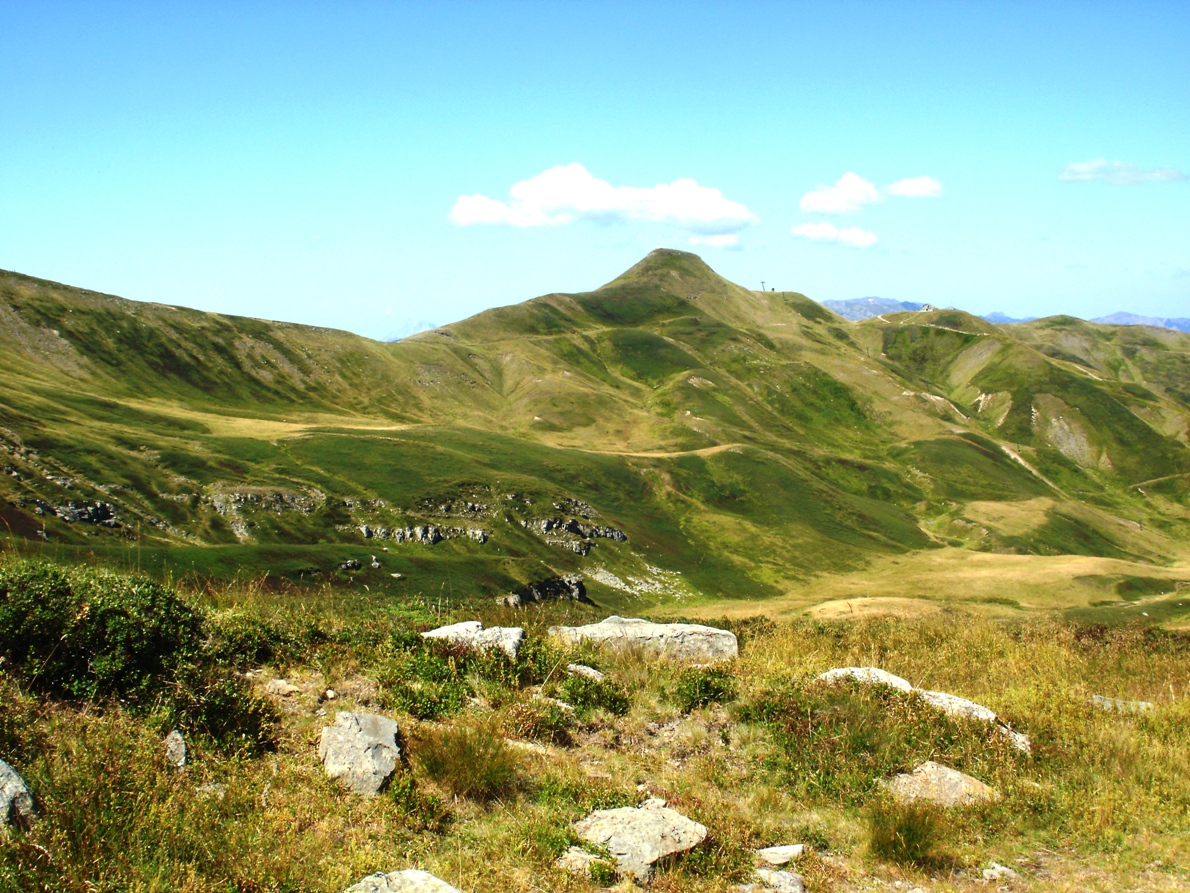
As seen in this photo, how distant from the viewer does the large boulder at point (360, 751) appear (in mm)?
8328

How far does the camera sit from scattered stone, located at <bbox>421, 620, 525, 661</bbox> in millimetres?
12500

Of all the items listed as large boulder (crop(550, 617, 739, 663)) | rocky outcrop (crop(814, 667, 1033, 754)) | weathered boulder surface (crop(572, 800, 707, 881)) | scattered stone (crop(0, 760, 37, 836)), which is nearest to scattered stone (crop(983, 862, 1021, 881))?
rocky outcrop (crop(814, 667, 1033, 754))

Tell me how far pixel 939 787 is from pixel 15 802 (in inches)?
372

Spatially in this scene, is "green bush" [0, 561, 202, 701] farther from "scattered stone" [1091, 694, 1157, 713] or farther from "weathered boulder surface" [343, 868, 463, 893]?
"scattered stone" [1091, 694, 1157, 713]

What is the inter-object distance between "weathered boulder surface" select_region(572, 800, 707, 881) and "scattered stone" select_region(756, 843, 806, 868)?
2.15ft

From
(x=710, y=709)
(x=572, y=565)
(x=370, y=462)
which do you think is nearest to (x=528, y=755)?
(x=710, y=709)

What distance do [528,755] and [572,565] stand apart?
14046cm

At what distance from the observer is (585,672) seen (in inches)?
484

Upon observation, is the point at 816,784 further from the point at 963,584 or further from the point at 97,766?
the point at 963,584

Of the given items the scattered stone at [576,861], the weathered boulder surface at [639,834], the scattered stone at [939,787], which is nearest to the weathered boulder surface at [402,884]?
the scattered stone at [576,861]

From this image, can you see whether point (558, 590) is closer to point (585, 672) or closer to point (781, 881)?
point (585, 672)

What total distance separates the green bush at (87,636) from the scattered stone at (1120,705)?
41.3 ft

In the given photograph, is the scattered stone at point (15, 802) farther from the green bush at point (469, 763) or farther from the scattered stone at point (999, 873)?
the scattered stone at point (999, 873)

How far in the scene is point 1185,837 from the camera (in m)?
8.45
